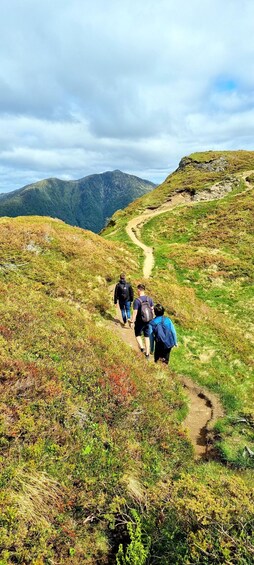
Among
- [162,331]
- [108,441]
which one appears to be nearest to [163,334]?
[162,331]

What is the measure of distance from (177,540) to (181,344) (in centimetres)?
1381

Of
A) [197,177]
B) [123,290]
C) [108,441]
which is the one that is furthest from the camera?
[197,177]

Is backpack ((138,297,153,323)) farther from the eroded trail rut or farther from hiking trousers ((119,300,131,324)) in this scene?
hiking trousers ((119,300,131,324))

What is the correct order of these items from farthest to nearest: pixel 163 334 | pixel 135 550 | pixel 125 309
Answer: pixel 125 309 < pixel 163 334 < pixel 135 550

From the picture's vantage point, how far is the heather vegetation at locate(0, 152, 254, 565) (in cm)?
596

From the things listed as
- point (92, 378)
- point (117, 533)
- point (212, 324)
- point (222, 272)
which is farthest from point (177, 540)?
point (222, 272)

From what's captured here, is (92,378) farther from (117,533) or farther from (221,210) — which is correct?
(221,210)

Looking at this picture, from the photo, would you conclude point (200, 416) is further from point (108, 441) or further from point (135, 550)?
point (135, 550)

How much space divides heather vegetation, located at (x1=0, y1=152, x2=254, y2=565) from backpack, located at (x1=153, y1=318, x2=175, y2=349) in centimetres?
143

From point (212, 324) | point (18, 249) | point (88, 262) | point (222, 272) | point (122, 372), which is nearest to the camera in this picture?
point (122, 372)

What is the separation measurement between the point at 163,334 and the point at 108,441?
19.0 ft

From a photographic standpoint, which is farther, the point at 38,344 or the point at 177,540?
the point at 38,344

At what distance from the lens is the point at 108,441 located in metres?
8.68

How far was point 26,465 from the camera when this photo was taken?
23.0ft
